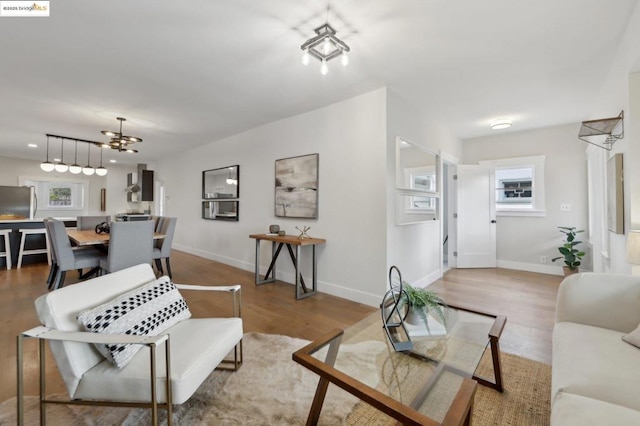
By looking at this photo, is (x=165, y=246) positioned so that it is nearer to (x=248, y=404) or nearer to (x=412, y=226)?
(x=248, y=404)

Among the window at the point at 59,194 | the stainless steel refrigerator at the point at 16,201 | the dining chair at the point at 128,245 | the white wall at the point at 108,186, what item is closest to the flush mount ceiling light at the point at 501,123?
the dining chair at the point at 128,245

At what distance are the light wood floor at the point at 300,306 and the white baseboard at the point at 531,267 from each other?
23cm

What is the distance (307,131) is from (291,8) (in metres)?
1.96

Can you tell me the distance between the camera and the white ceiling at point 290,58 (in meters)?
1.89

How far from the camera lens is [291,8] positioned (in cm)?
185

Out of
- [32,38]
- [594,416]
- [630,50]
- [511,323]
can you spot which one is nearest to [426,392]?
[594,416]

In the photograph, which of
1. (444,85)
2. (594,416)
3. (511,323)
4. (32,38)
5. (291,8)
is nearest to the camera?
(594,416)

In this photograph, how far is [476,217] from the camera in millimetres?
4957

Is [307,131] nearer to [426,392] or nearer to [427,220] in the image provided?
[427,220]

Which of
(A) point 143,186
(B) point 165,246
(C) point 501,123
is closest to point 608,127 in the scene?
(C) point 501,123

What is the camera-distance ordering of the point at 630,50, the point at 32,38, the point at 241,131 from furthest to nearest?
the point at 241,131
the point at 32,38
the point at 630,50

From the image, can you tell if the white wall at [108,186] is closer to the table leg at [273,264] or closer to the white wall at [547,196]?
the table leg at [273,264]

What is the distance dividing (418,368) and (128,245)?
11.2 ft

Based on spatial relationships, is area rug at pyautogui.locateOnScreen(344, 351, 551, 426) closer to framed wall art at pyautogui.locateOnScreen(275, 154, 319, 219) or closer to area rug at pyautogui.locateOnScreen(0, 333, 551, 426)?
area rug at pyautogui.locateOnScreen(0, 333, 551, 426)
